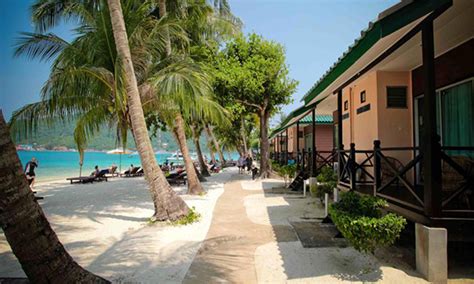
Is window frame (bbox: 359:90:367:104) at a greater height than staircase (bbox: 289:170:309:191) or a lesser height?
greater

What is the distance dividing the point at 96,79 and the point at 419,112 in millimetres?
8959

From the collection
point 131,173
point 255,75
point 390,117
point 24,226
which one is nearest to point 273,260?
point 24,226

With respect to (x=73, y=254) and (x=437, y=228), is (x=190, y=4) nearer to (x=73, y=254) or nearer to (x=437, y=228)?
(x=73, y=254)

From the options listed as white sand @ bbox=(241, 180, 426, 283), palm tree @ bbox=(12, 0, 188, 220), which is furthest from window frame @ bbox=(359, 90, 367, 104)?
Result: palm tree @ bbox=(12, 0, 188, 220)

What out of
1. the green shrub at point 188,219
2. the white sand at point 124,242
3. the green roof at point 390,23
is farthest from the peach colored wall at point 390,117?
the green shrub at point 188,219

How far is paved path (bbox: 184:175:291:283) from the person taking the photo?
4.05 metres

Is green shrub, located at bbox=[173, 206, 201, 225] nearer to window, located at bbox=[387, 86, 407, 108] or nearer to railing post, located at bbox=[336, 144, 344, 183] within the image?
railing post, located at bbox=[336, 144, 344, 183]

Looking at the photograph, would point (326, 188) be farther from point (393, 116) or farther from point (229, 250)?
point (229, 250)

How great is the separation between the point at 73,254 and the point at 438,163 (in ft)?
20.1

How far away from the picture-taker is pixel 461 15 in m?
4.25

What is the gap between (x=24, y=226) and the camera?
2.36 meters

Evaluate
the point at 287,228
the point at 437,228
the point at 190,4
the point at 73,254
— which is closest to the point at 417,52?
the point at 437,228

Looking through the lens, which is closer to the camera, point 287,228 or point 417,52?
point 417,52

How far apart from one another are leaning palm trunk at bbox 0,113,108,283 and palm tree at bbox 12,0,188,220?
476 centimetres
